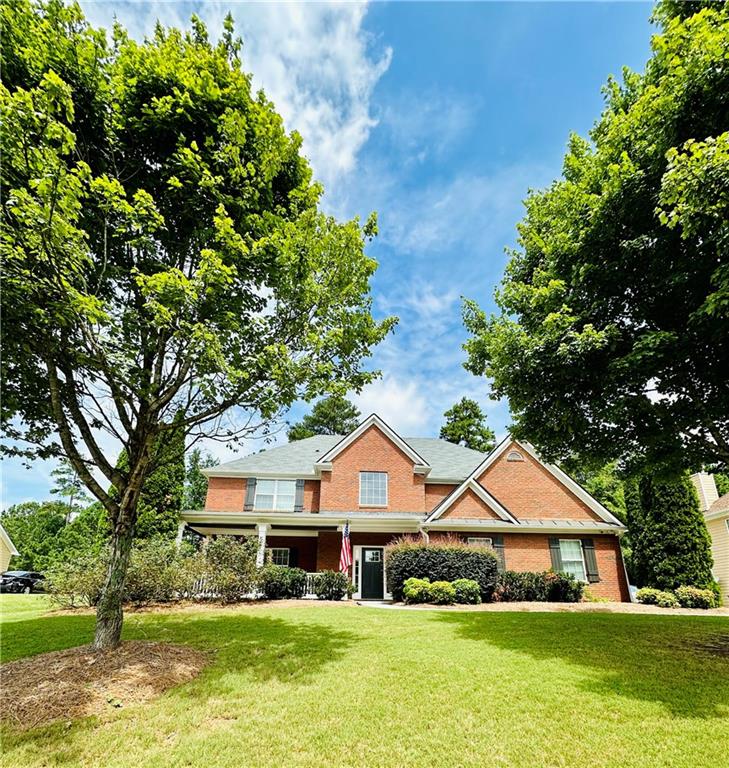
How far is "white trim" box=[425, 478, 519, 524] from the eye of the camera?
1798 cm

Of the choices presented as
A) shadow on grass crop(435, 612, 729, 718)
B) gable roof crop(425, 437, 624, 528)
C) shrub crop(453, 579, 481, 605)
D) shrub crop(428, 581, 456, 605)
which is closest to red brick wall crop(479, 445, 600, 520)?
gable roof crop(425, 437, 624, 528)

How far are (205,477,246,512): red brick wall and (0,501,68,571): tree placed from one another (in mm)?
20424

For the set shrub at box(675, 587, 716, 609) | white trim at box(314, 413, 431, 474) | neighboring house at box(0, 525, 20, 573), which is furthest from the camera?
neighboring house at box(0, 525, 20, 573)

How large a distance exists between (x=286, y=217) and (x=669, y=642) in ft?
37.1

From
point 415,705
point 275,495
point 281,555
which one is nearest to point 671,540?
point 415,705

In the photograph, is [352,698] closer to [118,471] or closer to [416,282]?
[118,471]

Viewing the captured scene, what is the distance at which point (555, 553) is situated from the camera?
1791 centimetres

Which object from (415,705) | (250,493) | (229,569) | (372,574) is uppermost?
(250,493)

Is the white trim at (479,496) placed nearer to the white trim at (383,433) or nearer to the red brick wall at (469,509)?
the red brick wall at (469,509)

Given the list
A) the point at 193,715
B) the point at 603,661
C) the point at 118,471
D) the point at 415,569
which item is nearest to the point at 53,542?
the point at 415,569

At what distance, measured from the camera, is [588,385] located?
8.39 metres

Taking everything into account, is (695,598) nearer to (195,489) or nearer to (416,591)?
(416,591)

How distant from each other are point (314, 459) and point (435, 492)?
6.92 meters

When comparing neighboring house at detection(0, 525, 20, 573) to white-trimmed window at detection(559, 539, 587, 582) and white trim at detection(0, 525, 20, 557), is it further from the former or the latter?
white-trimmed window at detection(559, 539, 587, 582)
